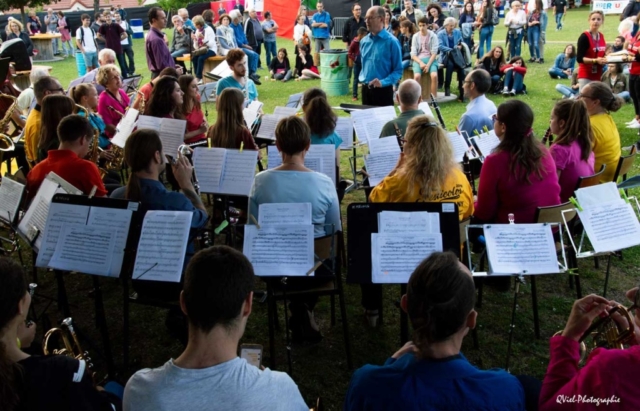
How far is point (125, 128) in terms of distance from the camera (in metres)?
6.20

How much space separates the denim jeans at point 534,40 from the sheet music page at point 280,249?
14476mm

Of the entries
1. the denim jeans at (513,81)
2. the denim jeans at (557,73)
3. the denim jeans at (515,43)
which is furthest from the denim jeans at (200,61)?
the denim jeans at (557,73)

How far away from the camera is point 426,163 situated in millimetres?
3762

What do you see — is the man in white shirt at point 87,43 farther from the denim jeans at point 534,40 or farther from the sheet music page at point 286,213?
the sheet music page at point 286,213

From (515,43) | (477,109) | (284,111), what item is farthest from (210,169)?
(515,43)

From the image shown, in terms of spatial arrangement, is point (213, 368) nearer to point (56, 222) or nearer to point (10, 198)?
point (56, 222)

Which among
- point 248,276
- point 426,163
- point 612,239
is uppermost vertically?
point 248,276

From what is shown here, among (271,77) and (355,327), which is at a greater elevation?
(355,327)

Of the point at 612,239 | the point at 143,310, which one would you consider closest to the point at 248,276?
the point at 612,239

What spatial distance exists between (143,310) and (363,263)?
7.61 ft

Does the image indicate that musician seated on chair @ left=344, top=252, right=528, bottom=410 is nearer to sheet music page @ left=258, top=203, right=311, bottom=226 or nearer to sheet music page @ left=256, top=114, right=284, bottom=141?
sheet music page @ left=258, top=203, right=311, bottom=226

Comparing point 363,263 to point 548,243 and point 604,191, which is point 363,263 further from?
point 604,191

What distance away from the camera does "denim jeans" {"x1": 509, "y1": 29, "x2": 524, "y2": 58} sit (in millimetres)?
15475

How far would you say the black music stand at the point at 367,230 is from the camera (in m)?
3.31
